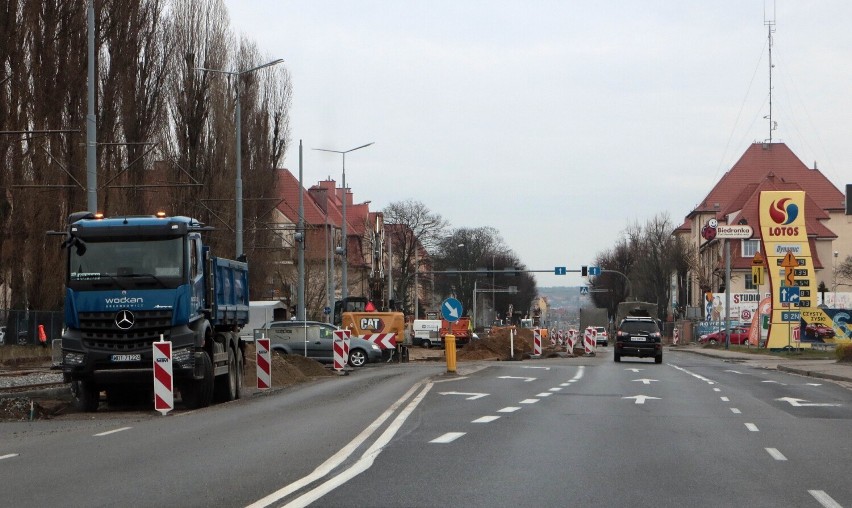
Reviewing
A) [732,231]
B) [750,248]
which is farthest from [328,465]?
[750,248]

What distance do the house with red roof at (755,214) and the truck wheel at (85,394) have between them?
84.5 metres

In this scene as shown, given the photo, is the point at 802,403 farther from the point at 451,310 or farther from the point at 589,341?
the point at 589,341

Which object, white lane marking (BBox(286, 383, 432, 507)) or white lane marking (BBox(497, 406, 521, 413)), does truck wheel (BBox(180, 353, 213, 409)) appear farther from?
white lane marking (BBox(497, 406, 521, 413))

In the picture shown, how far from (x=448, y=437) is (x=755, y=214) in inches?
3995

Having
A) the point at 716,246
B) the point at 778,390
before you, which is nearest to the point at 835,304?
the point at 716,246

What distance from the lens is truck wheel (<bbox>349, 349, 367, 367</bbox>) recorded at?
4084 centimetres

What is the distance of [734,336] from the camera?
81.5m

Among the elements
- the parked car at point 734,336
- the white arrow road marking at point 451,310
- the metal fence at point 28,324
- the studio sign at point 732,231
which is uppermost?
the studio sign at point 732,231

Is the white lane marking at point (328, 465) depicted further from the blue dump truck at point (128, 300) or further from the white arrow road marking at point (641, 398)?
the white arrow road marking at point (641, 398)

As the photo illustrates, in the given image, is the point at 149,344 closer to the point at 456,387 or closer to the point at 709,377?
the point at 456,387

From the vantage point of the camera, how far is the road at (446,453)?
30.2 ft

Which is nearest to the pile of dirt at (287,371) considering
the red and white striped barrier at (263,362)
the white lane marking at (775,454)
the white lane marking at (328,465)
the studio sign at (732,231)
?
the red and white striped barrier at (263,362)

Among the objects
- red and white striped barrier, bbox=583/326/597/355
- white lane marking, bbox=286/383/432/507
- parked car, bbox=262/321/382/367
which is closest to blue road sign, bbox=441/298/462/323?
parked car, bbox=262/321/382/367

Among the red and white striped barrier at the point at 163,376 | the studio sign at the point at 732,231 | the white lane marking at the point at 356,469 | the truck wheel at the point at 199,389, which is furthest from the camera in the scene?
the studio sign at the point at 732,231
